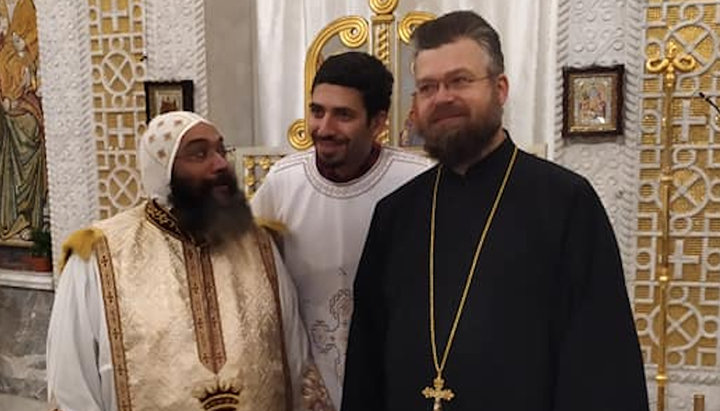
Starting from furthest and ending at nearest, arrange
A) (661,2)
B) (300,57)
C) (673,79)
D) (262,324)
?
(300,57)
(661,2)
(673,79)
(262,324)

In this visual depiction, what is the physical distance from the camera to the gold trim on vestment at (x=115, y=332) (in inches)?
73.7

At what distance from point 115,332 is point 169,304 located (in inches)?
6.0

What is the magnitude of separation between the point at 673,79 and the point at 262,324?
176cm

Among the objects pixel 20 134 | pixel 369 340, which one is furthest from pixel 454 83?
pixel 20 134

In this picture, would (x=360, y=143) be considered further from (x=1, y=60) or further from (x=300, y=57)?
(x=1, y=60)

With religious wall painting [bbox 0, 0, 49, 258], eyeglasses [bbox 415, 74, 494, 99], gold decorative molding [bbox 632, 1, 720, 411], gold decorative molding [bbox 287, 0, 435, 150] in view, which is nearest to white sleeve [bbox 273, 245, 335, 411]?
eyeglasses [bbox 415, 74, 494, 99]

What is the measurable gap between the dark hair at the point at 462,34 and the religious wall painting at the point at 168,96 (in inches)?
94.2

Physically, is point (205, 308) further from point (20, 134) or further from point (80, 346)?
point (20, 134)

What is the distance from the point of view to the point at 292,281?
2.17 m

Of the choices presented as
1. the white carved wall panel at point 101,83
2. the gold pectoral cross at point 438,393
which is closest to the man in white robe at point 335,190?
the gold pectoral cross at point 438,393

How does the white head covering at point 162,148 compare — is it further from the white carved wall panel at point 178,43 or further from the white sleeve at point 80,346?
the white carved wall panel at point 178,43

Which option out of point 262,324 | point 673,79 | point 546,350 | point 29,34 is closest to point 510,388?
point 546,350

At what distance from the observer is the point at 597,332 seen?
4.79 feet

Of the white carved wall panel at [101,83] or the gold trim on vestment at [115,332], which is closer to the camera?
the gold trim on vestment at [115,332]
